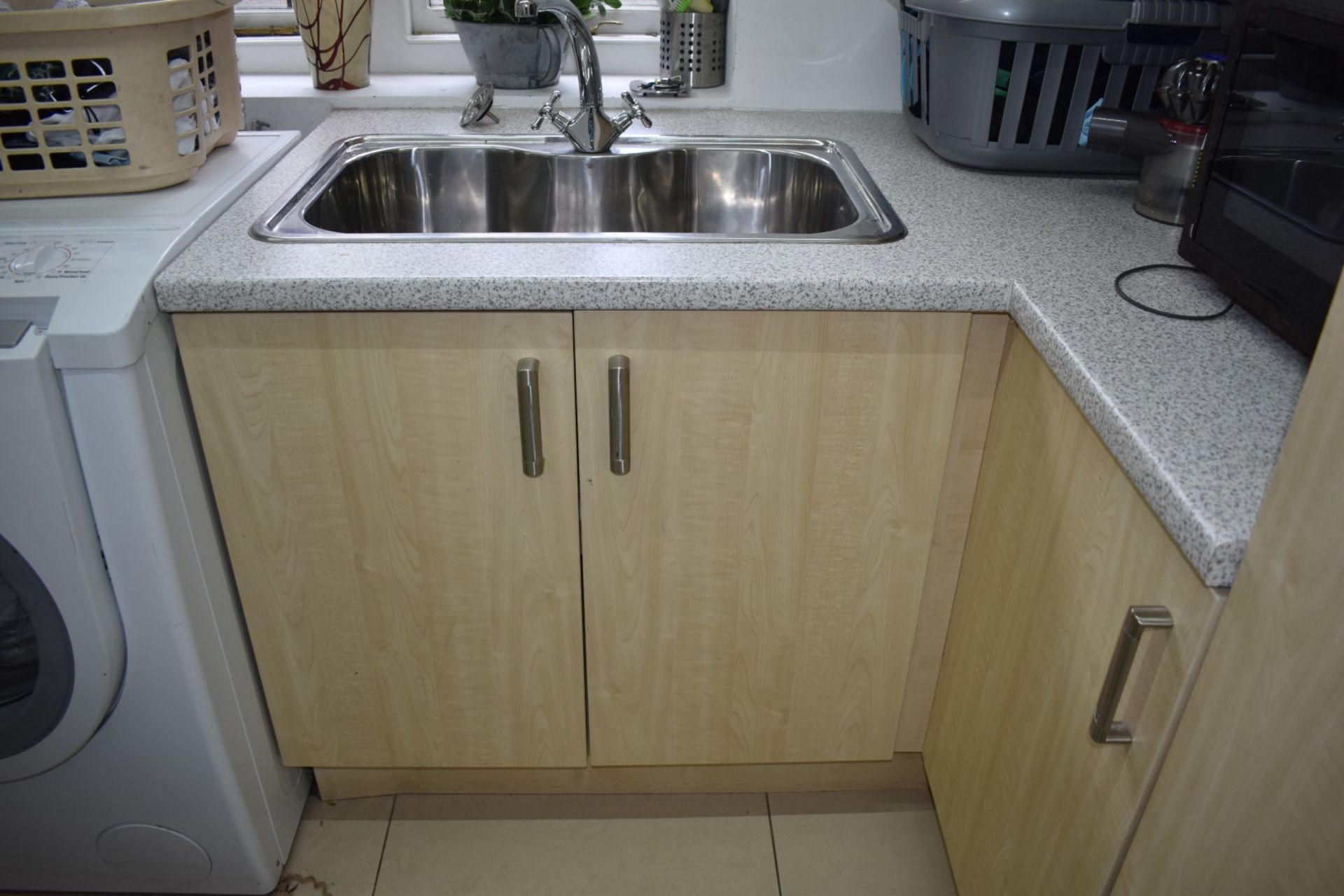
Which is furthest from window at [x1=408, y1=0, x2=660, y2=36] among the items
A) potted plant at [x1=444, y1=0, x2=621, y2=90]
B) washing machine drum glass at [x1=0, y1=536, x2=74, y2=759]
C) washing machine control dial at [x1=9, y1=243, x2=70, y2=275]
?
washing machine drum glass at [x1=0, y1=536, x2=74, y2=759]

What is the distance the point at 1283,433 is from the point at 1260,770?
0.29 m

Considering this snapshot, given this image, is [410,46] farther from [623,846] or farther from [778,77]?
[623,846]

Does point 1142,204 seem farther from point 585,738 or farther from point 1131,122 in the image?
point 585,738

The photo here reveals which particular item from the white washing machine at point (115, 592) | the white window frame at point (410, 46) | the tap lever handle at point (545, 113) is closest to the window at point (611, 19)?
the white window frame at point (410, 46)

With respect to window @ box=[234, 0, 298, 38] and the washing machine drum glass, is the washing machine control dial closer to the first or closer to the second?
the washing machine drum glass

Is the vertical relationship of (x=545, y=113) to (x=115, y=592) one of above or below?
above

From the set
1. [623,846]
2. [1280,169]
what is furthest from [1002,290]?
[623,846]

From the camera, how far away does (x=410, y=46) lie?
1.78m

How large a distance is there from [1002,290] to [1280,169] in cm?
27

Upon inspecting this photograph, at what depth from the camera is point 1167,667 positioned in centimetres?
75

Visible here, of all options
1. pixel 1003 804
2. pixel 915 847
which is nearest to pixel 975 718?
pixel 1003 804

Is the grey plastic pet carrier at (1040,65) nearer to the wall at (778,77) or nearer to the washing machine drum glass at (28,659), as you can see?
the wall at (778,77)

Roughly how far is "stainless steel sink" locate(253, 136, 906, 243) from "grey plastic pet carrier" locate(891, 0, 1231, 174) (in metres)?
0.16

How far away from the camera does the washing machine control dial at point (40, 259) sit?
1.00 metres
